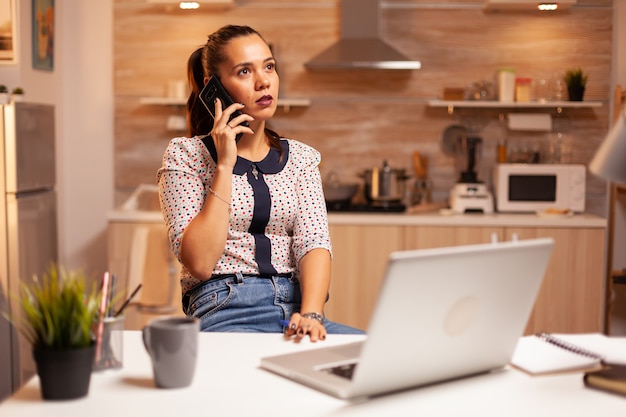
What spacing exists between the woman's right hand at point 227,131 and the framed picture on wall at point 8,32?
2.25 metres

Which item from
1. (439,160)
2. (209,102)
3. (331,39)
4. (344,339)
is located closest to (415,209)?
(439,160)

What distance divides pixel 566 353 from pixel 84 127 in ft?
12.0

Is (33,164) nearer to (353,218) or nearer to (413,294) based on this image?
(353,218)

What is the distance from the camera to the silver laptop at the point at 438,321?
117 centimetres

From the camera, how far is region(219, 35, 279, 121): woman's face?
2178 millimetres

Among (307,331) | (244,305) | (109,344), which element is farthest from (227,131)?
(109,344)

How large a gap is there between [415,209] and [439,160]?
0.43 metres

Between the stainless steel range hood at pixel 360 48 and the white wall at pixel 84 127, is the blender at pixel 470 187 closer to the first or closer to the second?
the stainless steel range hood at pixel 360 48

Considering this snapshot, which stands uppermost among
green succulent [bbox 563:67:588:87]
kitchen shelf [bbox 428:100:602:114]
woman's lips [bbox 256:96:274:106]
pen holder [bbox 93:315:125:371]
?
green succulent [bbox 563:67:588:87]

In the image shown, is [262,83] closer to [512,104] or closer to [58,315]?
[58,315]

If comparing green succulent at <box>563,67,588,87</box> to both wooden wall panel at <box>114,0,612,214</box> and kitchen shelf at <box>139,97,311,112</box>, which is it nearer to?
wooden wall panel at <box>114,0,612,214</box>

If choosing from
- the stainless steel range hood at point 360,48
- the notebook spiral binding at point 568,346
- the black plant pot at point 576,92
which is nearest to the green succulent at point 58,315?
the notebook spiral binding at point 568,346

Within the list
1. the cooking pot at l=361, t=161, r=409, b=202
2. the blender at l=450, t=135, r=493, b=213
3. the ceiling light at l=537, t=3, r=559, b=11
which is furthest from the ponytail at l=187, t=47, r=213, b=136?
the ceiling light at l=537, t=3, r=559, b=11

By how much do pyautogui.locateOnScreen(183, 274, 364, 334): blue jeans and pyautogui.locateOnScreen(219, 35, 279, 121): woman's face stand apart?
434 millimetres
